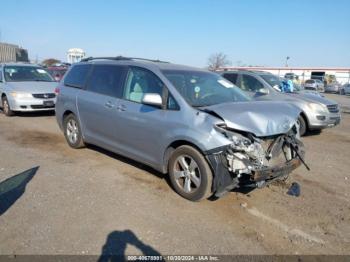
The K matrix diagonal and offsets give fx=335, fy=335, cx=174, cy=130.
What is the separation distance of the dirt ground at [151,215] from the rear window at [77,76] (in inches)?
62.9

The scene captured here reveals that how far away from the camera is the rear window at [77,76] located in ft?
21.8

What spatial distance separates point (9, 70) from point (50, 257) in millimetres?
10103

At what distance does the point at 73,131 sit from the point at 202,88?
10.4 ft

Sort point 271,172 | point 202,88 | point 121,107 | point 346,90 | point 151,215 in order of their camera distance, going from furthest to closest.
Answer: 1. point 346,90
2. point 121,107
3. point 202,88
4. point 271,172
5. point 151,215

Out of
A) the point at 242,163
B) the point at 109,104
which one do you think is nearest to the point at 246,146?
the point at 242,163

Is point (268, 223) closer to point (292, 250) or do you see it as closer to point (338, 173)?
point (292, 250)

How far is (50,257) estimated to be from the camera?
3.18 metres

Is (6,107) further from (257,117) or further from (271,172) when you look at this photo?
(271,172)

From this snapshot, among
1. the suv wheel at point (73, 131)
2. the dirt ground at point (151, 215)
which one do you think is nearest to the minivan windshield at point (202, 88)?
the dirt ground at point (151, 215)

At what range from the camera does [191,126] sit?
4355mm

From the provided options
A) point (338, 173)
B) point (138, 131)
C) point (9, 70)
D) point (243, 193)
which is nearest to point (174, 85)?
point (138, 131)

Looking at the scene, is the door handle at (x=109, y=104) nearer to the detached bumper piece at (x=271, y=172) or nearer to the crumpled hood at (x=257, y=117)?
the crumpled hood at (x=257, y=117)

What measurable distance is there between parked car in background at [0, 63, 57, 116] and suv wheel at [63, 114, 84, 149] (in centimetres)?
424

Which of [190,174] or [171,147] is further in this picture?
[171,147]
